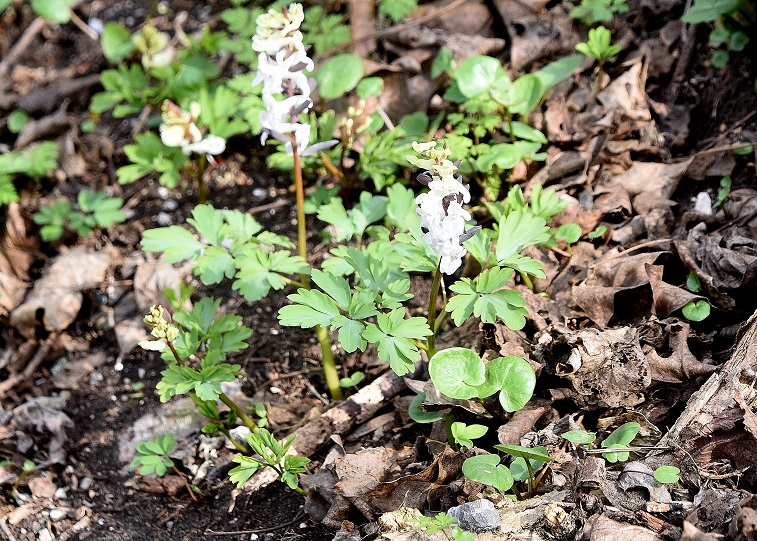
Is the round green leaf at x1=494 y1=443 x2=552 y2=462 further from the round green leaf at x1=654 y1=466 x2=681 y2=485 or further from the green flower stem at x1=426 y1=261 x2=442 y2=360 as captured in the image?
the green flower stem at x1=426 y1=261 x2=442 y2=360

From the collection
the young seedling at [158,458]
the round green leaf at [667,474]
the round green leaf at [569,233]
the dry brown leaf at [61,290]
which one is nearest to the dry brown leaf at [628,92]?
the round green leaf at [569,233]

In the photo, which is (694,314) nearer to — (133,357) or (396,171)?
(396,171)

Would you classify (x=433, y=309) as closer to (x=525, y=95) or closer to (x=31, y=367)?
(x=525, y=95)

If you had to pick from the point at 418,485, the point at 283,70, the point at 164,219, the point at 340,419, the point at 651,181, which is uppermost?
the point at 283,70

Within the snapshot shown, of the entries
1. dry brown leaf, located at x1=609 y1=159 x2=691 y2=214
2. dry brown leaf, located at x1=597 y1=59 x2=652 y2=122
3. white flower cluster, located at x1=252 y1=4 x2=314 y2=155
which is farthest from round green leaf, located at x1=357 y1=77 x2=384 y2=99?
dry brown leaf, located at x1=609 y1=159 x2=691 y2=214

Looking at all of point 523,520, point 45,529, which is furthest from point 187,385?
point 523,520

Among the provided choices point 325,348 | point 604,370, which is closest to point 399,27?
point 325,348
